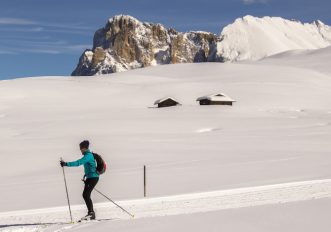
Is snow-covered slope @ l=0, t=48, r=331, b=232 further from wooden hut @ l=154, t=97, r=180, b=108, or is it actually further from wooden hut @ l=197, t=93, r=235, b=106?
wooden hut @ l=154, t=97, r=180, b=108

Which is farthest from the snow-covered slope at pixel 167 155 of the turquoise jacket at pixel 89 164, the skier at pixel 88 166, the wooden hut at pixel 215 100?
→ the wooden hut at pixel 215 100

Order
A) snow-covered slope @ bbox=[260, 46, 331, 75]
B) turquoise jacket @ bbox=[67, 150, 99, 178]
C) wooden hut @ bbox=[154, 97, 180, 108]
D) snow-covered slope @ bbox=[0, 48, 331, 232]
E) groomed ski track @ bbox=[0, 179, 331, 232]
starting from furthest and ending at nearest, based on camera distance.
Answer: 1. snow-covered slope @ bbox=[260, 46, 331, 75]
2. wooden hut @ bbox=[154, 97, 180, 108]
3. snow-covered slope @ bbox=[0, 48, 331, 232]
4. groomed ski track @ bbox=[0, 179, 331, 232]
5. turquoise jacket @ bbox=[67, 150, 99, 178]

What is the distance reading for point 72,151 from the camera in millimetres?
30047

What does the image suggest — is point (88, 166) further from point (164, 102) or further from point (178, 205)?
point (164, 102)

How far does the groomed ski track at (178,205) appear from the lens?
11008 mm

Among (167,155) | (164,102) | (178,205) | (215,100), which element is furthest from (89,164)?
(215,100)

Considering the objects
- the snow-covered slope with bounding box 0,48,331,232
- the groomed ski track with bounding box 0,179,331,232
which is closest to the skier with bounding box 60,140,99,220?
the groomed ski track with bounding box 0,179,331,232

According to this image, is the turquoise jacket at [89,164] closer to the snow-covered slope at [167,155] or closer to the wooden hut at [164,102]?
the snow-covered slope at [167,155]

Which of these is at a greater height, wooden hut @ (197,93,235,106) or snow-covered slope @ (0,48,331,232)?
wooden hut @ (197,93,235,106)

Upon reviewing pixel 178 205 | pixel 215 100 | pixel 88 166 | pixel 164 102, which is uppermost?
pixel 215 100

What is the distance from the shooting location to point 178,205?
12.0 metres

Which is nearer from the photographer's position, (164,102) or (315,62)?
(164,102)

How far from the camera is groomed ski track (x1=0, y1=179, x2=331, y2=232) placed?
11.0m

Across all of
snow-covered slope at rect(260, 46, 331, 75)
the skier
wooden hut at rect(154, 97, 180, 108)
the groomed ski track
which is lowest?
the groomed ski track
